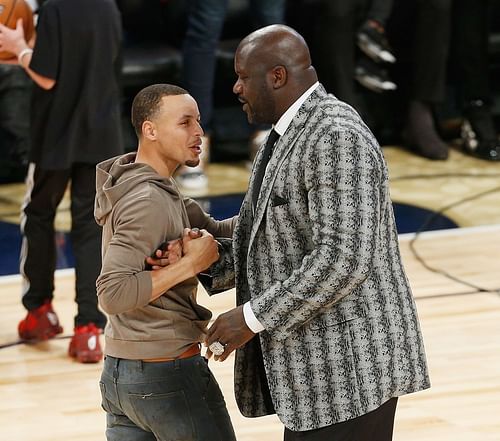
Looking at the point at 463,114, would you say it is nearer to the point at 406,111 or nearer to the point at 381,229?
the point at 406,111

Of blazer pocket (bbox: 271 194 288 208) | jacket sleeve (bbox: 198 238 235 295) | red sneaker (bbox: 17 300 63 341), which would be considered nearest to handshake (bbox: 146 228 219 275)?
jacket sleeve (bbox: 198 238 235 295)

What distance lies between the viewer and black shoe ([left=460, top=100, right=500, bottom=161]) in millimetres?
7680

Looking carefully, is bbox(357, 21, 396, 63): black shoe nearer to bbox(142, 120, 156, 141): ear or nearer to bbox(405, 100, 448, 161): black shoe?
bbox(405, 100, 448, 161): black shoe

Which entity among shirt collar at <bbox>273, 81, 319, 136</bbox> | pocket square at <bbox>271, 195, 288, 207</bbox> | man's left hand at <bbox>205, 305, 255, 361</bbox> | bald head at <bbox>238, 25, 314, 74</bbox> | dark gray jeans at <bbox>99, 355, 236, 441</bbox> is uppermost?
bald head at <bbox>238, 25, 314, 74</bbox>

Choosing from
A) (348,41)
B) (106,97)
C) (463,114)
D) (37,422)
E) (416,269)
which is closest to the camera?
(37,422)

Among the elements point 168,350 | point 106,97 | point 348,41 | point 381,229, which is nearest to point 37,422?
point 106,97

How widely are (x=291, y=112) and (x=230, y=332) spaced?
49 centimetres

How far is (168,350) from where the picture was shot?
8.83 feet

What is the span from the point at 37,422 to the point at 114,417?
4.55ft

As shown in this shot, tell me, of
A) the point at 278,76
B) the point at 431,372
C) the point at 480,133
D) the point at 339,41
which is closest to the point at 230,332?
the point at 278,76

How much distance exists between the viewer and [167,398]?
2684 millimetres

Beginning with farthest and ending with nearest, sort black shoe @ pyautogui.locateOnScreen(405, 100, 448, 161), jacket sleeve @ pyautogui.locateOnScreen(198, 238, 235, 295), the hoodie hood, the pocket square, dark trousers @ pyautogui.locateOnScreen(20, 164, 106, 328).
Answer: black shoe @ pyautogui.locateOnScreen(405, 100, 448, 161) → dark trousers @ pyautogui.locateOnScreen(20, 164, 106, 328) → jacket sleeve @ pyautogui.locateOnScreen(198, 238, 235, 295) → the hoodie hood → the pocket square

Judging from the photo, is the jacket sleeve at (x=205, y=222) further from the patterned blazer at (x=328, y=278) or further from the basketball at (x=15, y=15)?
the basketball at (x=15, y=15)

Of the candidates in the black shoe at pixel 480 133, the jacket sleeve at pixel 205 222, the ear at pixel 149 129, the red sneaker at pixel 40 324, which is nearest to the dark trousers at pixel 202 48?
the black shoe at pixel 480 133
